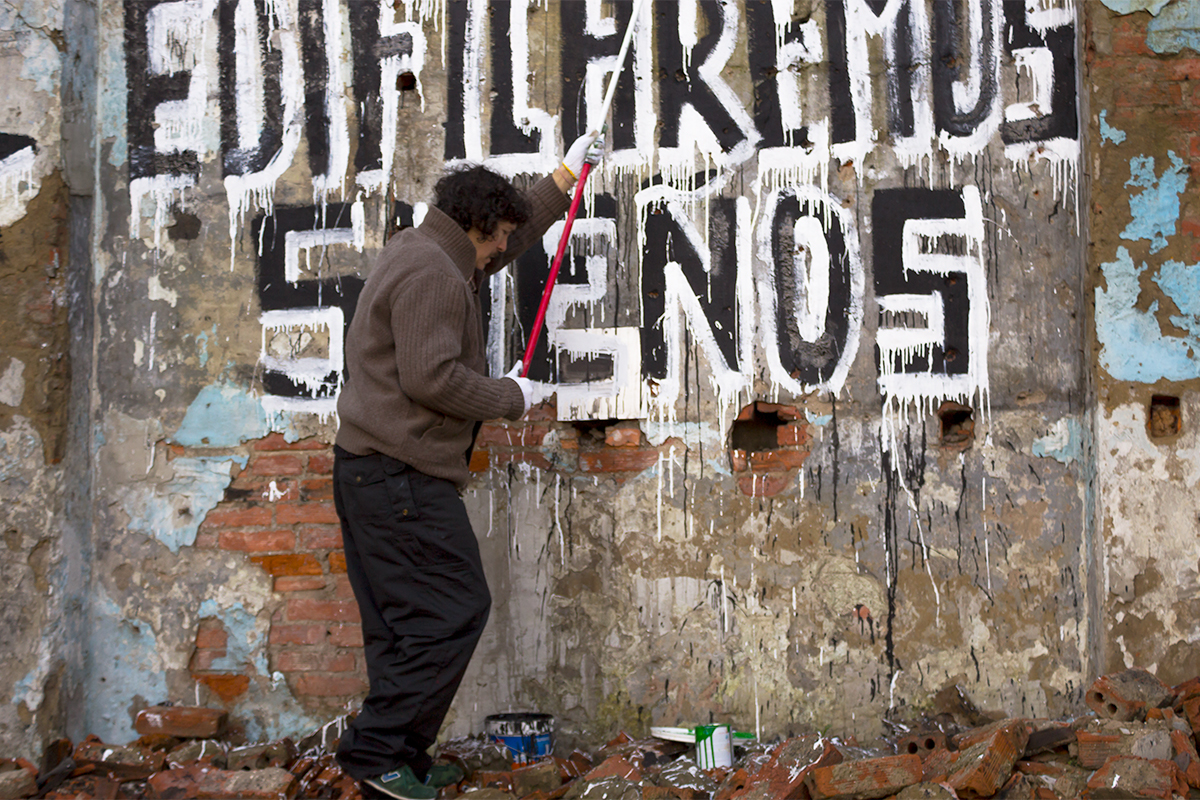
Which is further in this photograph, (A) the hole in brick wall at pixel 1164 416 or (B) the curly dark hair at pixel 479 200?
(A) the hole in brick wall at pixel 1164 416

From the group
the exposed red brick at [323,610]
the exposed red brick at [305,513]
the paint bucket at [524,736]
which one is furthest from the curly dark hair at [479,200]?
the paint bucket at [524,736]

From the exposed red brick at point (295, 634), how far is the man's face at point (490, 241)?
1416mm

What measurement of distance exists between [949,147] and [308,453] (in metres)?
2.53

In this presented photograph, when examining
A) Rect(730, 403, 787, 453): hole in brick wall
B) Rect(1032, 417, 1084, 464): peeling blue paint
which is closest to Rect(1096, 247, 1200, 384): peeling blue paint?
Rect(1032, 417, 1084, 464): peeling blue paint

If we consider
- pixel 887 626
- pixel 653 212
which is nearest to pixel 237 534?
pixel 653 212

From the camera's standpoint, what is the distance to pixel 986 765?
2705mm

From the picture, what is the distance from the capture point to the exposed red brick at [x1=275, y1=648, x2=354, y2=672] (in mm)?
3340

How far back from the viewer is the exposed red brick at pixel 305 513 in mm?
3383

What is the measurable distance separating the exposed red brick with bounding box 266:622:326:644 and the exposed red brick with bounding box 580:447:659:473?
1105mm

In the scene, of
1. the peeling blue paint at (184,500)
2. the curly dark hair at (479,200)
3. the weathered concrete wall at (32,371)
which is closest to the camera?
the curly dark hair at (479,200)

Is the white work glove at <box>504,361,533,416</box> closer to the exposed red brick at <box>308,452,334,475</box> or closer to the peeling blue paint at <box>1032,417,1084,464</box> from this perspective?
the exposed red brick at <box>308,452,334,475</box>

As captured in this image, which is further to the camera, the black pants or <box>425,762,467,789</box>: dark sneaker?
<box>425,762,467,789</box>: dark sneaker

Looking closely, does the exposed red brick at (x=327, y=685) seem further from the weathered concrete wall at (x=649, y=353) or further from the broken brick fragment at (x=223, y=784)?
the broken brick fragment at (x=223, y=784)

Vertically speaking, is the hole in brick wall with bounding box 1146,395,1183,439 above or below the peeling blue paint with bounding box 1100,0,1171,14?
below
